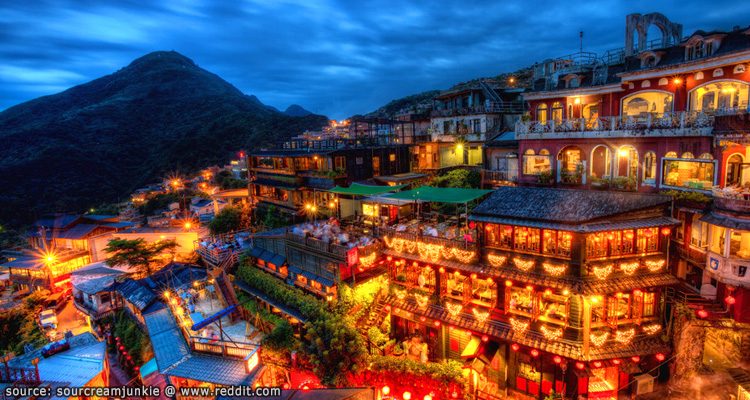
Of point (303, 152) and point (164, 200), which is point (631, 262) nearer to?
point (303, 152)

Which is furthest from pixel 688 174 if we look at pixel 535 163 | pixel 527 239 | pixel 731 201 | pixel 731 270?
pixel 527 239

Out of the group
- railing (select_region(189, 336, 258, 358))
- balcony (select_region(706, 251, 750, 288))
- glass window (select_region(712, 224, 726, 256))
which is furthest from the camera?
railing (select_region(189, 336, 258, 358))

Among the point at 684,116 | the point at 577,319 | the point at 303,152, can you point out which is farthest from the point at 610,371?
the point at 303,152

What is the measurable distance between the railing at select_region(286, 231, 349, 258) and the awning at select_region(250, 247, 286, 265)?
2282 millimetres

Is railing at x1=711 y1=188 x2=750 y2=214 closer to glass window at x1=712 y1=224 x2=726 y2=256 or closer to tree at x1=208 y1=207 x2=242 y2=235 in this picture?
glass window at x1=712 y1=224 x2=726 y2=256

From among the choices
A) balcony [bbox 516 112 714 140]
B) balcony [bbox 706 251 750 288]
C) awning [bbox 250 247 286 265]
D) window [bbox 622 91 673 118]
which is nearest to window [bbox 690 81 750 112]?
balcony [bbox 516 112 714 140]

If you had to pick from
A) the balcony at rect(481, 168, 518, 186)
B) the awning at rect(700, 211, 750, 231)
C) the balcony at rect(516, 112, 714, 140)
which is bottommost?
the awning at rect(700, 211, 750, 231)

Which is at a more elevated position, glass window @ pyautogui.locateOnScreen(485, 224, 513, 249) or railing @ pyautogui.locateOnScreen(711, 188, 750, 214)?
railing @ pyautogui.locateOnScreen(711, 188, 750, 214)

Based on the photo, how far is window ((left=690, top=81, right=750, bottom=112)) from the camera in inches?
737

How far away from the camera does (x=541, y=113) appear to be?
97.1 ft

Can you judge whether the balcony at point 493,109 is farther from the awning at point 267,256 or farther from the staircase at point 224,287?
the staircase at point 224,287

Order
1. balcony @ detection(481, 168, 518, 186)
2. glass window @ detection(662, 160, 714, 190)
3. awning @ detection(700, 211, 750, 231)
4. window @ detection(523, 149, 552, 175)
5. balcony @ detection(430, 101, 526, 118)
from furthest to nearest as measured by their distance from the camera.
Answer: balcony @ detection(430, 101, 526, 118) < balcony @ detection(481, 168, 518, 186) < window @ detection(523, 149, 552, 175) < glass window @ detection(662, 160, 714, 190) < awning @ detection(700, 211, 750, 231)

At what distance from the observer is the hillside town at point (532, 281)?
706 inches

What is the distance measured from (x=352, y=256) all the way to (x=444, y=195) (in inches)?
283
